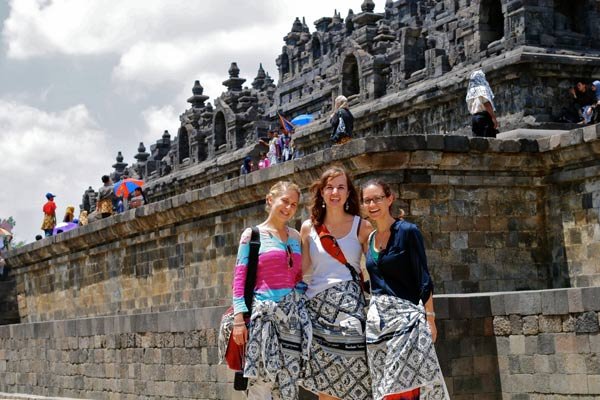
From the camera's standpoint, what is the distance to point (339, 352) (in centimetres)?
770

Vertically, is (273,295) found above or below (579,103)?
below

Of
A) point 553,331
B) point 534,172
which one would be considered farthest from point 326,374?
point 534,172

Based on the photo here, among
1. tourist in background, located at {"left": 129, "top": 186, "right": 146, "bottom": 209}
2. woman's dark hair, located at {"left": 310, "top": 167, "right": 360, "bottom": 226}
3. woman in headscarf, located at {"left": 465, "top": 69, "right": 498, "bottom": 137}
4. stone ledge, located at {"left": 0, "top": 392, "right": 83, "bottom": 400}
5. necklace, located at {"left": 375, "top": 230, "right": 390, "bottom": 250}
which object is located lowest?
stone ledge, located at {"left": 0, "top": 392, "right": 83, "bottom": 400}

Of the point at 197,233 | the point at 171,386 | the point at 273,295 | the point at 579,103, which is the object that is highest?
the point at 579,103

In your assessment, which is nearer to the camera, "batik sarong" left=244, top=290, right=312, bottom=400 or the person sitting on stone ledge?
"batik sarong" left=244, top=290, right=312, bottom=400

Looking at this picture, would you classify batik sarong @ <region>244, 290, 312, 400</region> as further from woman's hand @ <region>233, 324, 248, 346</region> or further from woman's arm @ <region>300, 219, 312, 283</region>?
woman's arm @ <region>300, 219, 312, 283</region>

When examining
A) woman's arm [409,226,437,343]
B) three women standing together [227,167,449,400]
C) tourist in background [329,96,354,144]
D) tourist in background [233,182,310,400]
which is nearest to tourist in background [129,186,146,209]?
tourist in background [329,96,354,144]

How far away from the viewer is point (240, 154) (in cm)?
3384

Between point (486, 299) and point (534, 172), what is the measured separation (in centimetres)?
387

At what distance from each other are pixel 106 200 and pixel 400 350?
19860mm

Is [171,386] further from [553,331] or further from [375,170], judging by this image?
[553,331]

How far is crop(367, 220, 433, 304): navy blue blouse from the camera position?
25.2ft

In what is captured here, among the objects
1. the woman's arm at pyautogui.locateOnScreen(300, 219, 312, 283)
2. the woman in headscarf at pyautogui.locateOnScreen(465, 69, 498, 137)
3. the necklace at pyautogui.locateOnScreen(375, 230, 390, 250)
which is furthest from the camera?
the woman in headscarf at pyautogui.locateOnScreen(465, 69, 498, 137)

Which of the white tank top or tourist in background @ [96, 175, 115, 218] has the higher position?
tourist in background @ [96, 175, 115, 218]
